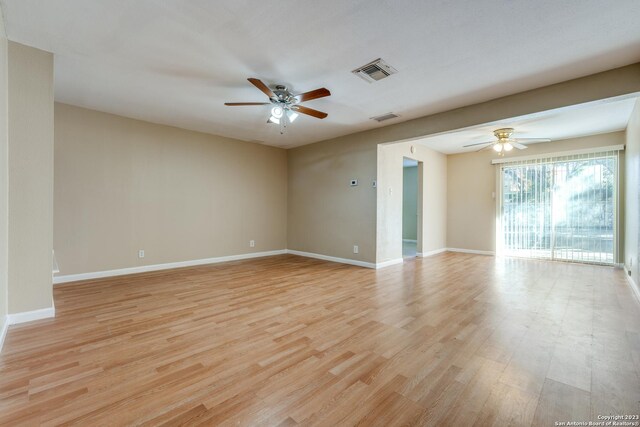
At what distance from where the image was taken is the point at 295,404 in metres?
1.61

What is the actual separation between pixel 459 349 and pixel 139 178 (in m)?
5.25

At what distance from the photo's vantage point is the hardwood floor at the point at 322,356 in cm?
157

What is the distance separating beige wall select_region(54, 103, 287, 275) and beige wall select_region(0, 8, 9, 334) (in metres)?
1.82

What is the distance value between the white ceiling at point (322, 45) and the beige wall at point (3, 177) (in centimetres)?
Answer: 27

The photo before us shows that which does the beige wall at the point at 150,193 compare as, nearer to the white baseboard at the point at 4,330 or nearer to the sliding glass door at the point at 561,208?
the white baseboard at the point at 4,330

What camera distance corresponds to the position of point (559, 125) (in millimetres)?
4969

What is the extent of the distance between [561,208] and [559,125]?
6.85ft

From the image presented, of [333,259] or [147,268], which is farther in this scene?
[333,259]

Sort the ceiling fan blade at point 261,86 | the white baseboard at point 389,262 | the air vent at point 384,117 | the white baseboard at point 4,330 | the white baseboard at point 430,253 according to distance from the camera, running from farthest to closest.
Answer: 1. the white baseboard at point 430,253
2. the white baseboard at point 389,262
3. the air vent at point 384,117
4. the ceiling fan blade at point 261,86
5. the white baseboard at point 4,330

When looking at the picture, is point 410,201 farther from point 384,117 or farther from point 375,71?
point 375,71

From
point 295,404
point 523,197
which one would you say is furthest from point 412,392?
point 523,197

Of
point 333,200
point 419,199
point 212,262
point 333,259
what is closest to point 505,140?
point 419,199

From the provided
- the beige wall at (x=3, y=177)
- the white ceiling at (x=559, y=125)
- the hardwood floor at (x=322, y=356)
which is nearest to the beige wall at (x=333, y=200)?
the white ceiling at (x=559, y=125)

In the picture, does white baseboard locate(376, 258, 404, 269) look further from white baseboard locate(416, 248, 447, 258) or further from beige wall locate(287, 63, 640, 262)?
white baseboard locate(416, 248, 447, 258)
